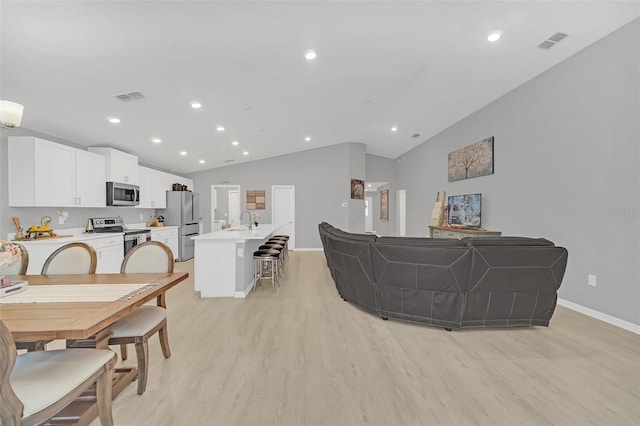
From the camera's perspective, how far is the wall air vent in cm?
351

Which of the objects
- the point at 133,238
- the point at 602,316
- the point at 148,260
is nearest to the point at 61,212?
the point at 133,238

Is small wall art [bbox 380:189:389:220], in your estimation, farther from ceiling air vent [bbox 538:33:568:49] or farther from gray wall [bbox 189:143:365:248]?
ceiling air vent [bbox 538:33:568:49]

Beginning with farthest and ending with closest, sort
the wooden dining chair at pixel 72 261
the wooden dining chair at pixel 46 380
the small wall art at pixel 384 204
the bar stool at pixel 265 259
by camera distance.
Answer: the small wall art at pixel 384 204
the bar stool at pixel 265 259
the wooden dining chair at pixel 72 261
the wooden dining chair at pixel 46 380

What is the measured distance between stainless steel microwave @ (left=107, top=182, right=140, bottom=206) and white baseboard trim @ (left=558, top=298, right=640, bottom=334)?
7.11 metres

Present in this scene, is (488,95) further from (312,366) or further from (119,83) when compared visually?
(119,83)

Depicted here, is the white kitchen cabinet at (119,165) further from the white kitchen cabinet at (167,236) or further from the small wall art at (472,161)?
the small wall art at (472,161)

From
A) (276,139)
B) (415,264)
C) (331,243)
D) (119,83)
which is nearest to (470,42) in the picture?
(415,264)

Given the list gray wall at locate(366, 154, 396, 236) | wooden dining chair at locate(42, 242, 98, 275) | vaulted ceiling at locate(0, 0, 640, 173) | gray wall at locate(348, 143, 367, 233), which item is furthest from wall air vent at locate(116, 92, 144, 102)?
gray wall at locate(366, 154, 396, 236)

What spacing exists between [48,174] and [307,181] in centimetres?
588

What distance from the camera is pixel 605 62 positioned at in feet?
10.5

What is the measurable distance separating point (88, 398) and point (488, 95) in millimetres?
6251

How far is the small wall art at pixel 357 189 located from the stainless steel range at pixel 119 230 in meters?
5.51

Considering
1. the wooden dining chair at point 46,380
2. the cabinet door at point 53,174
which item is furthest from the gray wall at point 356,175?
the wooden dining chair at point 46,380

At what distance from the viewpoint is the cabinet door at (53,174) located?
147 inches
